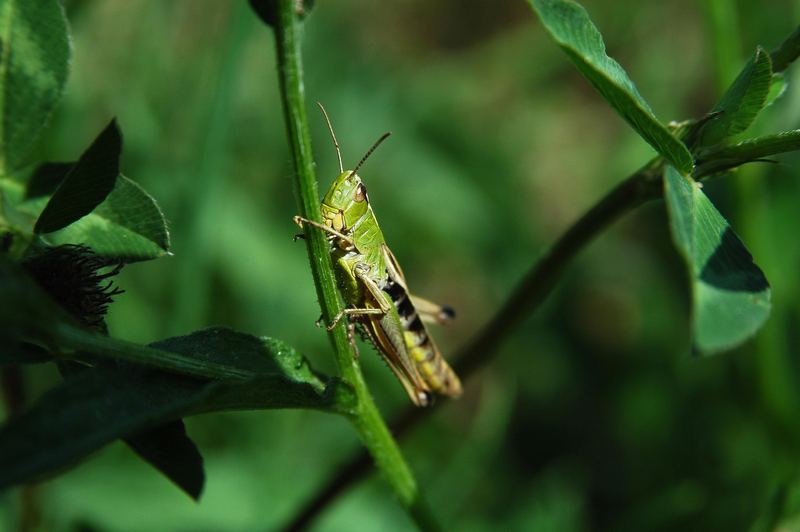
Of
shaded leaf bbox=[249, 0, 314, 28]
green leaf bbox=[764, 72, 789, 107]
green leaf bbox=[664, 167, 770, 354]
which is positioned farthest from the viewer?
green leaf bbox=[764, 72, 789, 107]

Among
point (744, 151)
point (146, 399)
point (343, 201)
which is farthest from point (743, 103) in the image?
point (343, 201)

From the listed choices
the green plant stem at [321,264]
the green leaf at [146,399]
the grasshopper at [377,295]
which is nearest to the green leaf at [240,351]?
the green leaf at [146,399]

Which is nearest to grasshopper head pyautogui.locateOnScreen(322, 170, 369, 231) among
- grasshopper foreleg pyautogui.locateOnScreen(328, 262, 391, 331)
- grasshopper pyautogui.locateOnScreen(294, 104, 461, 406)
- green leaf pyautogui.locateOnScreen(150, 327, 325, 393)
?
grasshopper pyautogui.locateOnScreen(294, 104, 461, 406)

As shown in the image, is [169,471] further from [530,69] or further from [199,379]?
[530,69]

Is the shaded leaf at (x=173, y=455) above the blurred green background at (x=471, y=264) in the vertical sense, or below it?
above

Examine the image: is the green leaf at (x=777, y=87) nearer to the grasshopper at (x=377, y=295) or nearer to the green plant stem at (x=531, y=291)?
the green plant stem at (x=531, y=291)

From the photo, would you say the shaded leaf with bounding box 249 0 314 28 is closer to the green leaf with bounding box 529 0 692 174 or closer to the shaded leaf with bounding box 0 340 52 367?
the green leaf with bounding box 529 0 692 174

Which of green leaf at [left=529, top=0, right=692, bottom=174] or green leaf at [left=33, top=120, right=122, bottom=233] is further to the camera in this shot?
green leaf at [left=33, top=120, right=122, bottom=233]
